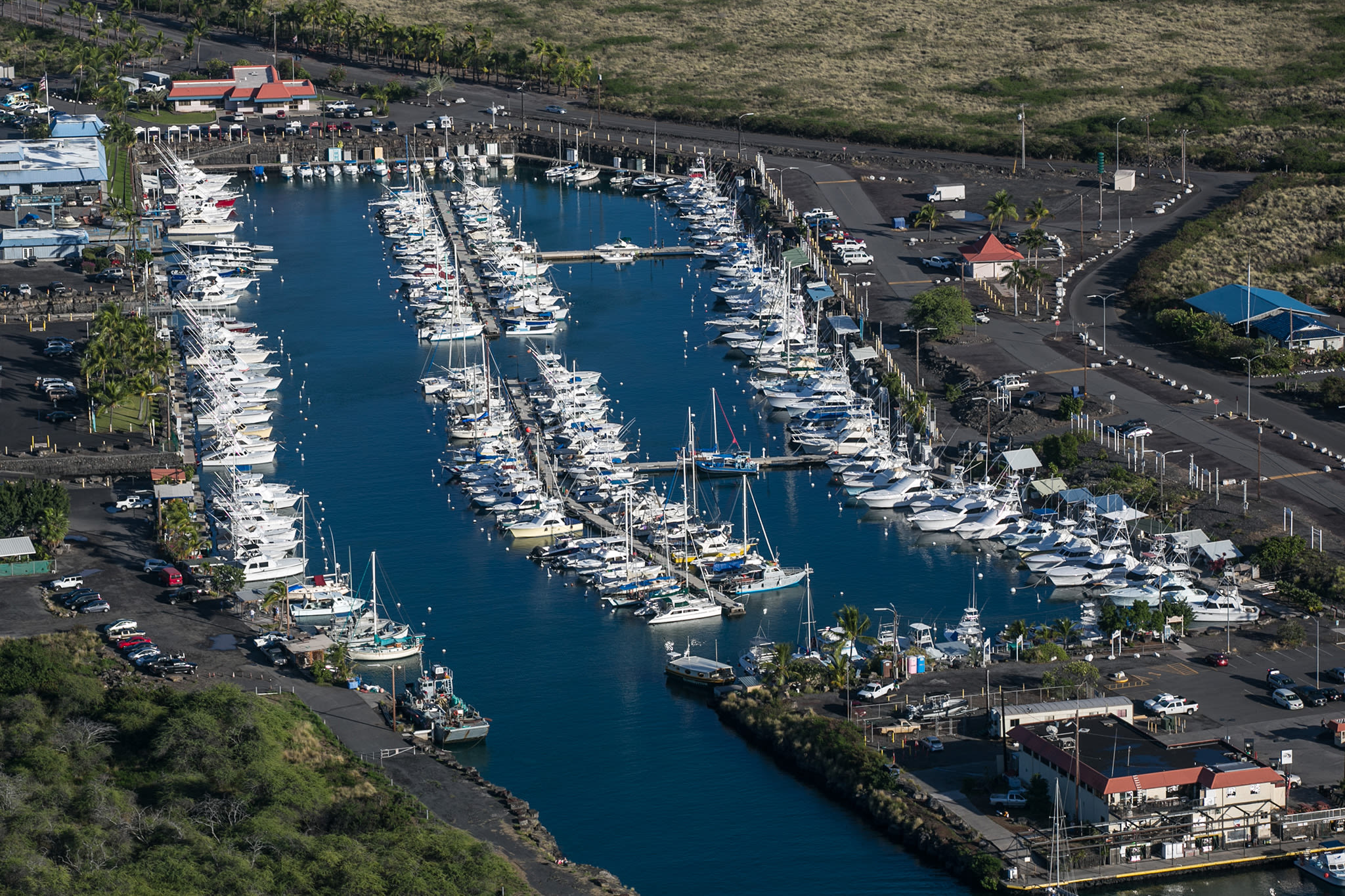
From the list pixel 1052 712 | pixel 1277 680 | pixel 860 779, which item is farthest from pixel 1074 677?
pixel 860 779

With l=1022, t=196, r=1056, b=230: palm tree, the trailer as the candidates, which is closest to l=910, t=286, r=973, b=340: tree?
l=1022, t=196, r=1056, b=230: palm tree

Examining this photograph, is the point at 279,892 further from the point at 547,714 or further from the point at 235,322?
the point at 235,322

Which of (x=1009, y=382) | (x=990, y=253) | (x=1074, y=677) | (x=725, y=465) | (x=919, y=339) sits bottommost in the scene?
(x=1074, y=677)

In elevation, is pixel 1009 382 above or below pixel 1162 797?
above

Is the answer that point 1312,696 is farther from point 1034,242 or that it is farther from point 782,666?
point 1034,242

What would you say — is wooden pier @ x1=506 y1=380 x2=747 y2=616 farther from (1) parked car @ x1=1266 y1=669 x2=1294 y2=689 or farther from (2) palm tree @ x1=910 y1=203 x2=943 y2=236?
(2) palm tree @ x1=910 y1=203 x2=943 y2=236

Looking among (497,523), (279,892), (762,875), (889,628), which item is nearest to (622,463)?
(497,523)
